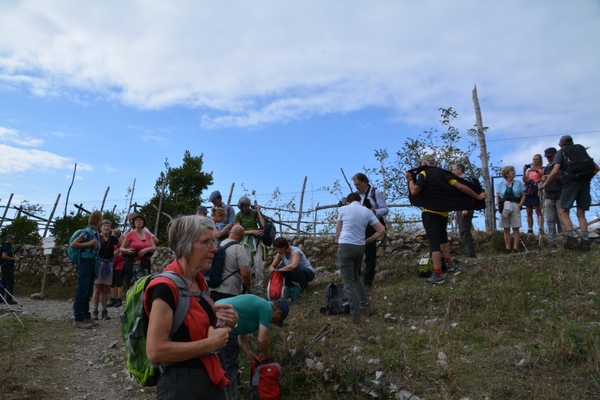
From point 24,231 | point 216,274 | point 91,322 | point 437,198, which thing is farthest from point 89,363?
point 24,231

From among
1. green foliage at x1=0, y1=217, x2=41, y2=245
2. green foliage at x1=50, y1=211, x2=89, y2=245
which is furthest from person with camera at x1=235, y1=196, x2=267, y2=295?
green foliage at x1=0, y1=217, x2=41, y2=245

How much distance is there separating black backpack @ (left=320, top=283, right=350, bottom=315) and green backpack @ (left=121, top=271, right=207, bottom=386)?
13.6 feet

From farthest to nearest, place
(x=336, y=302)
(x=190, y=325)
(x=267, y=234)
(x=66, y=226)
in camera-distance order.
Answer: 1. (x=66, y=226)
2. (x=267, y=234)
3. (x=336, y=302)
4. (x=190, y=325)

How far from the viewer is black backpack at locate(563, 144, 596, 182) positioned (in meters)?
6.87

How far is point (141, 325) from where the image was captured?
2168mm

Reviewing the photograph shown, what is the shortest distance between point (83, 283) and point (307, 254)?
4.92 m

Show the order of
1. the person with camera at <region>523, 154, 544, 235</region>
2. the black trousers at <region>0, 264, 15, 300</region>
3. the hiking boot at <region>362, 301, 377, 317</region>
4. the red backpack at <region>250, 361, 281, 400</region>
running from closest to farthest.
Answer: the red backpack at <region>250, 361, 281, 400</region> < the hiking boot at <region>362, 301, 377, 317</region> < the person with camera at <region>523, 154, 544, 235</region> < the black trousers at <region>0, 264, 15, 300</region>

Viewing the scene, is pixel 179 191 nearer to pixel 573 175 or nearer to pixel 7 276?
pixel 7 276

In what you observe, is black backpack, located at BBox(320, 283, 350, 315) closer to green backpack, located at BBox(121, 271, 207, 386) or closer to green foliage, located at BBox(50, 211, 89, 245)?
green backpack, located at BBox(121, 271, 207, 386)

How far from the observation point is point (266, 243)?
7.92 m

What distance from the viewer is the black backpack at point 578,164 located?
271 inches

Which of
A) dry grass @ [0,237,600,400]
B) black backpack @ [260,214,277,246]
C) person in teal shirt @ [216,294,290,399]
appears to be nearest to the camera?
dry grass @ [0,237,600,400]

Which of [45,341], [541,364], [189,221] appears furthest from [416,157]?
[189,221]

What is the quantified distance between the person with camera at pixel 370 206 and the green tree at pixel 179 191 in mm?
8085
